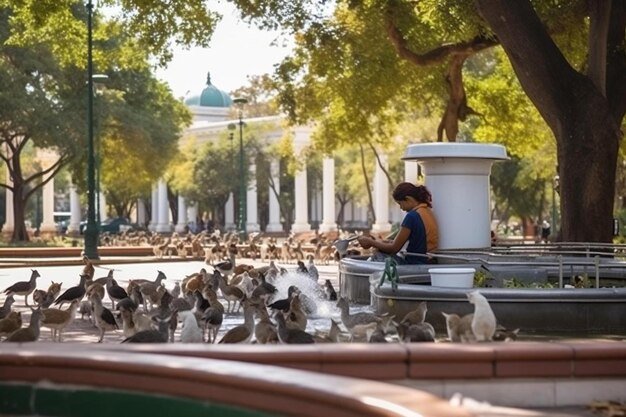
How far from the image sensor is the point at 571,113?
1689cm

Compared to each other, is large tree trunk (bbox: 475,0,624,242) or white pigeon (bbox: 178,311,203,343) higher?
large tree trunk (bbox: 475,0,624,242)

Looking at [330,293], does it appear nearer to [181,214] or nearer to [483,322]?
[483,322]

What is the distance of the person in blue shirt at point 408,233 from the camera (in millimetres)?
14117

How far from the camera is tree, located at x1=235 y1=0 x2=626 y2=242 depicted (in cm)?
1683

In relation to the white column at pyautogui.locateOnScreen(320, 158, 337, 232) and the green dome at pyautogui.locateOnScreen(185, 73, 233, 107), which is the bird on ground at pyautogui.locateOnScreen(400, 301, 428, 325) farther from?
the green dome at pyautogui.locateOnScreen(185, 73, 233, 107)

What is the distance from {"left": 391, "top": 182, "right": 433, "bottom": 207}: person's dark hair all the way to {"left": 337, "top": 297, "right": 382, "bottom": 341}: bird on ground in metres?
2.52

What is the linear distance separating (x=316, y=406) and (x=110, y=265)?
3137 centimetres

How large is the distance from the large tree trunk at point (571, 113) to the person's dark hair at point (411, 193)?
3.04 meters

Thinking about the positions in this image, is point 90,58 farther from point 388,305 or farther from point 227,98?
point 227,98

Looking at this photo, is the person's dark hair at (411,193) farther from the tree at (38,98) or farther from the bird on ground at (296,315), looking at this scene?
the tree at (38,98)

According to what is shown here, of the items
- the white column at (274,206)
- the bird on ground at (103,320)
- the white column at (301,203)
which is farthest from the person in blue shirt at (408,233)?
the white column at (274,206)

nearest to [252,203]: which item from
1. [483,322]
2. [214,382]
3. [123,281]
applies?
[123,281]

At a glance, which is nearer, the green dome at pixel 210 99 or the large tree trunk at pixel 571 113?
the large tree trunk at pixel 571 113

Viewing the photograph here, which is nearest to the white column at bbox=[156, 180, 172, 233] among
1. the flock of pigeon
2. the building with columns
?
the building with columns
